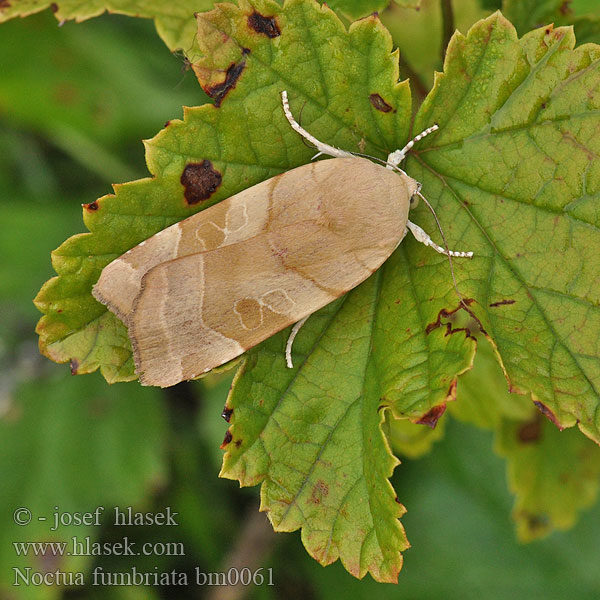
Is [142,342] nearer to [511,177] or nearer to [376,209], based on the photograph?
[376,209]

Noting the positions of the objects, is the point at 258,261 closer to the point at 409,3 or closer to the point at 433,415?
the point at 433,415

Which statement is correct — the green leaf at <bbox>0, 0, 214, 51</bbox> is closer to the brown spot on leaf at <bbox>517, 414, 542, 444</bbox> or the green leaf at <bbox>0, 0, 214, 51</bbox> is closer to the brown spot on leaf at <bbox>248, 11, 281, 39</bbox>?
the brown spot on leaf at <bbox>248, 11, 281, 39</bbox>

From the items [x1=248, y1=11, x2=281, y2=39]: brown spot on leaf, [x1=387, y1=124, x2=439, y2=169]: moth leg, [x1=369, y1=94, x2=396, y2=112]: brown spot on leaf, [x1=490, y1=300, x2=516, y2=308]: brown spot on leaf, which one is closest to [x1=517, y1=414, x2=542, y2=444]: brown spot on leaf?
[x1=490, y1=300, x2=516, y2=308]: brown spot on leaf

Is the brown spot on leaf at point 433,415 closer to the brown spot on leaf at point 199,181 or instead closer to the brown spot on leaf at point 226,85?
the brown spot on leaf at point 199,181

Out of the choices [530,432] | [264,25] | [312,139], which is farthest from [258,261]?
[530,432]

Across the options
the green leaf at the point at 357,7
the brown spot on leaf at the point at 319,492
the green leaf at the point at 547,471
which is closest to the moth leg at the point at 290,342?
the brown spot on leaf at the point at 319,492

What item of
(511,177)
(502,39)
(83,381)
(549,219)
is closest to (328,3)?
(502,39)
